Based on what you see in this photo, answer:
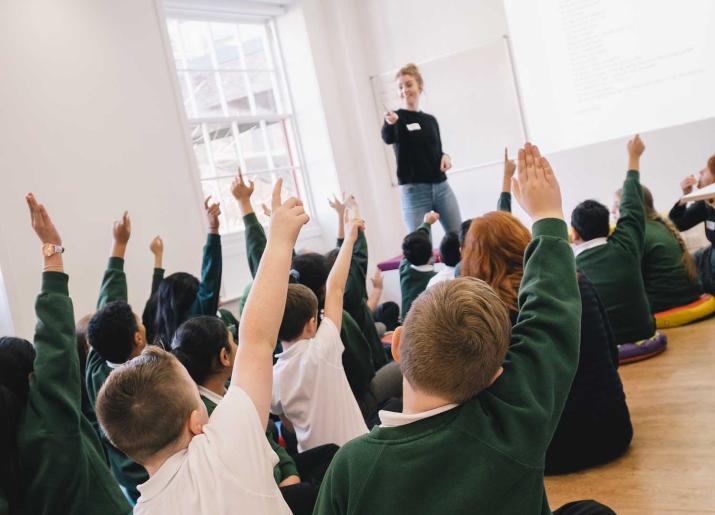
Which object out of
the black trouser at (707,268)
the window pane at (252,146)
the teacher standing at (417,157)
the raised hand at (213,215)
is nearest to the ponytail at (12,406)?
the raised hand at (213,215)

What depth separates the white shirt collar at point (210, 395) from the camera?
186cm

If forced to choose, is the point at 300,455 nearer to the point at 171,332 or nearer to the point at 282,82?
the point at 171,332

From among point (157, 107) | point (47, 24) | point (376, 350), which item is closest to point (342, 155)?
point (157, 107)

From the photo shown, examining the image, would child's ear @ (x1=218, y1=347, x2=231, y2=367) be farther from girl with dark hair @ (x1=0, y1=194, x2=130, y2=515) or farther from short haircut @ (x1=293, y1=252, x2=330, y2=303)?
short haircut @ (x1=293, y1=252, x2=330, y2=303)

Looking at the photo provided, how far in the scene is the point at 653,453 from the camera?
257cm

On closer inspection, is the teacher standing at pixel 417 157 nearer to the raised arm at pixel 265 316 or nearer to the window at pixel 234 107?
the window at pixel 234 107

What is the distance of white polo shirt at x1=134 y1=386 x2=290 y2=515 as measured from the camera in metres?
1.21

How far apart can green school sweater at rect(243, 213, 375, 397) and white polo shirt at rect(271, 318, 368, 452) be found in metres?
0.49

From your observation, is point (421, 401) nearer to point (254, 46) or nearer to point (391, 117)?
point (391, 117)

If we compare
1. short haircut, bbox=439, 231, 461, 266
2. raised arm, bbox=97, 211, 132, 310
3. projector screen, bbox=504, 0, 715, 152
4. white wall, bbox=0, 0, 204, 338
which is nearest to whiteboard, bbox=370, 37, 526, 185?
projector screen, bbox=504, 0, 715, 152

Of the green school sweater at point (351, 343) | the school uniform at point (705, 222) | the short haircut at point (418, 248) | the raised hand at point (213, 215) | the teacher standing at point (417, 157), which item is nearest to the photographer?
the green school sweater at point (351, 343)

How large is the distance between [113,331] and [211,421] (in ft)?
3.38

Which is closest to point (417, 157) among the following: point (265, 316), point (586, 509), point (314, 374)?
point (314, 374)

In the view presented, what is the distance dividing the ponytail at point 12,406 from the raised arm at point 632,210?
2.52 meters
